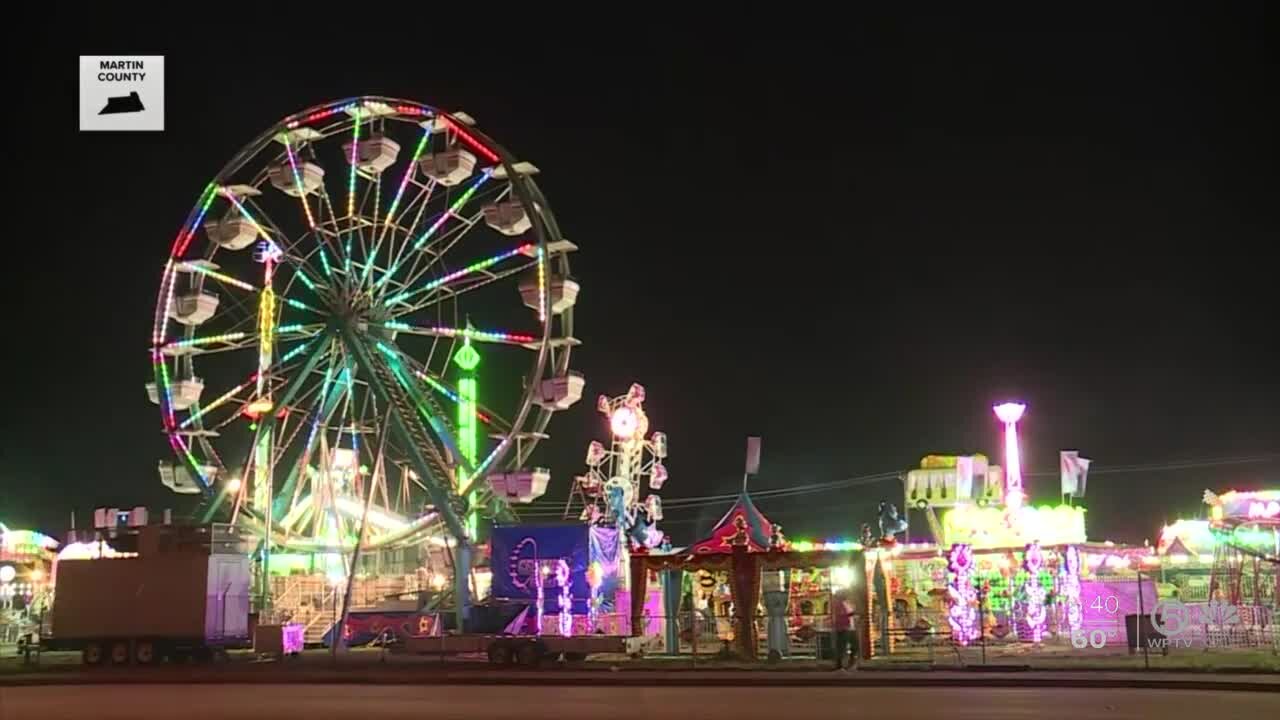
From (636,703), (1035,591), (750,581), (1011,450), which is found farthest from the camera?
(1011,450)

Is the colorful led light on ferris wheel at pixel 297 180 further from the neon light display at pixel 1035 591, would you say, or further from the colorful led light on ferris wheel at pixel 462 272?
the neon light display at pixel 1035 591

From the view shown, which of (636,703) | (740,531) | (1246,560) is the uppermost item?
(740,531)

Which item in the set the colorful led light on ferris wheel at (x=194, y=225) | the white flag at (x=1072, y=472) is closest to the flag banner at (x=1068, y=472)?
the white flag at (x=1072, y=472)

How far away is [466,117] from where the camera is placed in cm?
3703

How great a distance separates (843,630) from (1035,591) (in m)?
7.72

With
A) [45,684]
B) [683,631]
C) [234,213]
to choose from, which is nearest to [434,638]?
[683,631]

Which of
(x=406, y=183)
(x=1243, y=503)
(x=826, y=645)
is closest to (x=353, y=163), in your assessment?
(x=406, y=183)

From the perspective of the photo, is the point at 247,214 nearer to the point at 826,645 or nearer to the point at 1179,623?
the point at 826,645

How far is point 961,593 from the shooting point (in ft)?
95.6

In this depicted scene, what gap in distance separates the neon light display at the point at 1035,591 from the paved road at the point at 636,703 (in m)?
11.2

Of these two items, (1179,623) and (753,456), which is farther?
(753,456)

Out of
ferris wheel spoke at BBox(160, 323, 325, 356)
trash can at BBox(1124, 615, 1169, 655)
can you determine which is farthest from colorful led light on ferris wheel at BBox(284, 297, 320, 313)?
trash can at BBox(1124, 615, 1169, 655)

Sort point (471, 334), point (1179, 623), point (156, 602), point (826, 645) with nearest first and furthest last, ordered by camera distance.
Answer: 1. point (826, 645)
2. point (1179, 623)
3. point (156, 602)
4. point (471, 334)

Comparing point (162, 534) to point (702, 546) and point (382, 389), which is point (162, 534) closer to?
point (382, 389)
